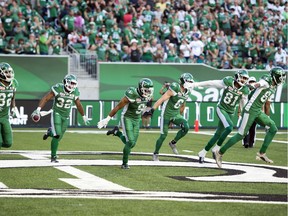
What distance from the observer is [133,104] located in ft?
51.9

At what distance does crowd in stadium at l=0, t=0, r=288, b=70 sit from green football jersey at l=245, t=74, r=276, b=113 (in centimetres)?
1555

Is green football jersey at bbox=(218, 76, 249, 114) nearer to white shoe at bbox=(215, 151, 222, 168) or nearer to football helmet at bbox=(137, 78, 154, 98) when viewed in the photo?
white shoe at bbox=(215, 151, 222, 168)

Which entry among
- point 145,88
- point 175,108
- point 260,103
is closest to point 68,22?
point 175,108

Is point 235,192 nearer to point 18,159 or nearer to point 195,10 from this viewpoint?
point 18,159

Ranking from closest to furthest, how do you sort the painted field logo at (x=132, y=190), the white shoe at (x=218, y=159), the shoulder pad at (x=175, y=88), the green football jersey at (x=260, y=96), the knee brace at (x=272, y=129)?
the painted field logo at (x=132, y=190)
the white shoe at (x=218, y=159)
the green football jersey at (x=260, y=96)
the knee brace at (x=272, y=129)
the shoulder pad at (x=175, y=88)

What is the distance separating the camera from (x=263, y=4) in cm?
3800

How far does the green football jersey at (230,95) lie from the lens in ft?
54.7

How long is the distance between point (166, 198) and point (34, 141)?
12.4 metres

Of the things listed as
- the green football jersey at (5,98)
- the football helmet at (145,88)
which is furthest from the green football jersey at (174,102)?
the green football jersey at (5,98)

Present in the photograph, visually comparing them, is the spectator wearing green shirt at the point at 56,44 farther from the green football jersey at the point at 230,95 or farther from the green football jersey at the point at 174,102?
the green football jersey at the point at 230,95

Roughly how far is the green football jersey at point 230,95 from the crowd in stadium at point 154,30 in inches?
600

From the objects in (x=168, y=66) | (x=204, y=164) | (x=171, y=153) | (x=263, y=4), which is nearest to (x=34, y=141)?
(x=171, y=153)

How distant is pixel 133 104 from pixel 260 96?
2676mm

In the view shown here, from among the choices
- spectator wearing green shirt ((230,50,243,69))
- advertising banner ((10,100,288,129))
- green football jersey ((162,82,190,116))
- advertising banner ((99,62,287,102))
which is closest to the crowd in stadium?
spectator wearing green shirt ((230,50,243,69))
